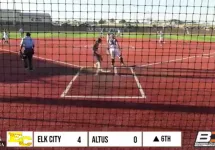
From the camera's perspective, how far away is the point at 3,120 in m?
8.24

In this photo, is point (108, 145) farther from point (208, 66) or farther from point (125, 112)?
point (208, 66)

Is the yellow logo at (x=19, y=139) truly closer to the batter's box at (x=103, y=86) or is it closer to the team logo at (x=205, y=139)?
the team logo at (x=205, y=139)

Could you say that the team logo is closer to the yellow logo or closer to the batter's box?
the yellow logo

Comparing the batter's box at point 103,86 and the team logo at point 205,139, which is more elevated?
the batter's box at point 103,86

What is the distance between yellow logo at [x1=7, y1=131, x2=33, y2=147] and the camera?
679 cm

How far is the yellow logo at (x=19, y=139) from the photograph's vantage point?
6.79 metres

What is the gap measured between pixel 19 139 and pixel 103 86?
215 inches

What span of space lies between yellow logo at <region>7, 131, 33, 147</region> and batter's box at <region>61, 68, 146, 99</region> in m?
3.52

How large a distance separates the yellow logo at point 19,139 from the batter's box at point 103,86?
138 inches

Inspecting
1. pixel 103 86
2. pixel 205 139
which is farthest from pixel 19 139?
pixel 103 86

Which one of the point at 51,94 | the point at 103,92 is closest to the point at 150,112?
the point at 103,92

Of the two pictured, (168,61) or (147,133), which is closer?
(147,133)

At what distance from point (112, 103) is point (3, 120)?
3041mm

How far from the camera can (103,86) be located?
476 inches
